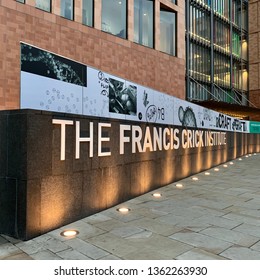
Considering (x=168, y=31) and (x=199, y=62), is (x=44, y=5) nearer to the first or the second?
(x=168, y=31)

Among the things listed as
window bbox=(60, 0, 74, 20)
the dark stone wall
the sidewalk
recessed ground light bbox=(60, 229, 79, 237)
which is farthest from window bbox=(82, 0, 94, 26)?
recessed ground light bbox=(60, 229, 79, 237)

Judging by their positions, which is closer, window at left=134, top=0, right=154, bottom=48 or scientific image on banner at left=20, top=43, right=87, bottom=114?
scientific image on banner at left=20, top=43, right=87, bottom=114

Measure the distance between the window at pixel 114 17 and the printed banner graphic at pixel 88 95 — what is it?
6440 millimetres

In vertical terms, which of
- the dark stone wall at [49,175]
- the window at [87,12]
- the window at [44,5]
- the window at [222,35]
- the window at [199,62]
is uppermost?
the window at [222,35]

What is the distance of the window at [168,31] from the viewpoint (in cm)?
2181

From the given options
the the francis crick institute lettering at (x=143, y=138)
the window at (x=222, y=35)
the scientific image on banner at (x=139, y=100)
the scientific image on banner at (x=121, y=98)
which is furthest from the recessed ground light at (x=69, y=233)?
the window at (x=222, y=35)

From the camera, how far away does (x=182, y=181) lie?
383 inches

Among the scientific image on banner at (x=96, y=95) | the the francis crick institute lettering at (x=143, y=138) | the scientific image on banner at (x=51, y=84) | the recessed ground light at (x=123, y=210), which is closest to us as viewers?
the the francis crick institute lettering at (x=143, y=138)

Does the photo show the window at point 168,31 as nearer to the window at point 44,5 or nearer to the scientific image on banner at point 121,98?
the window at point 44,5

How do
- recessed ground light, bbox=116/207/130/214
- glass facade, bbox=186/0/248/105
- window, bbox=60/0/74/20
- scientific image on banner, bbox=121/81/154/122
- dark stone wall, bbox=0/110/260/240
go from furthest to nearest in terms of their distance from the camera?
glass facade, bbox=186/0/248/105
window, bbox=60/0/74/20
scientific image on banner, bbox=121/81/154/122
recessed ground light, bbox=116/207/130/214
dark stone wall, bbox=0/110/260/240

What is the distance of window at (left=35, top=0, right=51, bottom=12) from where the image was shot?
13.7 m

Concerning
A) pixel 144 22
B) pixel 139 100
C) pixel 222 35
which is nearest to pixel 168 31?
pixel 144 22

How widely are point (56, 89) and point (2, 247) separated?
4.98m

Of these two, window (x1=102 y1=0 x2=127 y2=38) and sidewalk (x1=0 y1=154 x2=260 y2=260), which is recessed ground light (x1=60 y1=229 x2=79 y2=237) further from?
window (x1=102 y1=0 x2=127 y2=38)
